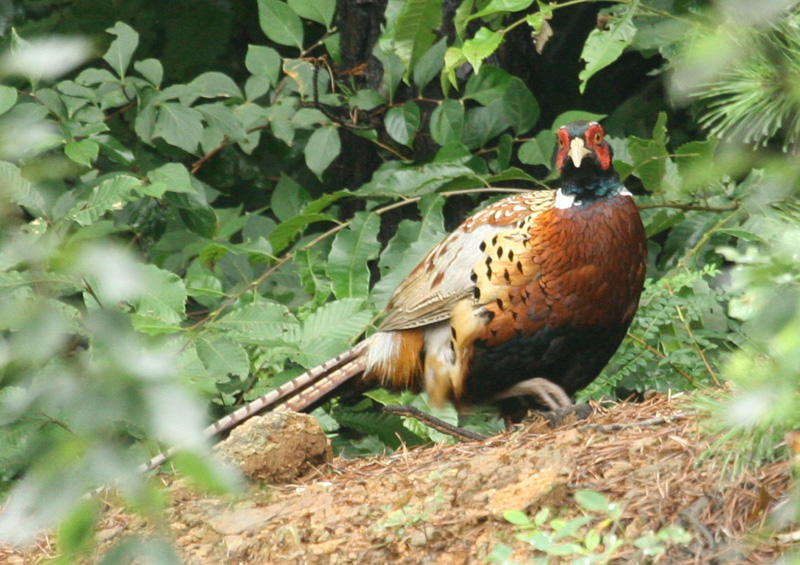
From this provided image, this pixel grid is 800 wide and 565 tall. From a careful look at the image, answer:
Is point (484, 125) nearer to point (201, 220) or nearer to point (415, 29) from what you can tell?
point (415, 29)

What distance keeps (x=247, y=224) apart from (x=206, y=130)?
54 centimetres

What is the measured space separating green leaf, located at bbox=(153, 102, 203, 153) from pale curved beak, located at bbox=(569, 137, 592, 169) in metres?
1.94

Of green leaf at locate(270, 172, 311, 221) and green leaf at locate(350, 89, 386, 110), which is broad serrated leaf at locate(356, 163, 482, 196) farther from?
green leaf at locate(270, 172, 311, 221)

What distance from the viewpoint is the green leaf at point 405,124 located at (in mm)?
5297

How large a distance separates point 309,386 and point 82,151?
1507 millimetres

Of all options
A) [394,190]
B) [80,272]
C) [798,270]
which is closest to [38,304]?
[80,272]

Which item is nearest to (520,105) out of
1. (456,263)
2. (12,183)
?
(456,263)

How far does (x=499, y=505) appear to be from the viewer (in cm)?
259

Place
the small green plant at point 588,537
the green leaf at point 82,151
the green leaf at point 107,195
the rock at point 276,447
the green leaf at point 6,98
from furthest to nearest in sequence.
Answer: the green leaf at point 82,151, the green leaf at point 107,195, the green leaf at point 6,98, the rock at point 276,447, the small green plant at point 588,537

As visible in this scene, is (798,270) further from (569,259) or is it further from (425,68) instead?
(425,68)

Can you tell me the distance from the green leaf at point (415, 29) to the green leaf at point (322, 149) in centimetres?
53

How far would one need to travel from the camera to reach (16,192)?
119 centimetres

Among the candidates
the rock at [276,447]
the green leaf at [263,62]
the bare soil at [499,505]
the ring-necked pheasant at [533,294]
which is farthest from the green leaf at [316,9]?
the bare soil at [499,505]

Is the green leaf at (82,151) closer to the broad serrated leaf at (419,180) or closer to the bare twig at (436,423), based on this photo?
the broad serrated leaf at (419,180)
